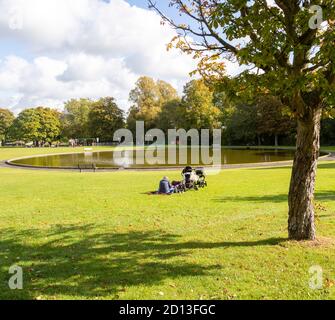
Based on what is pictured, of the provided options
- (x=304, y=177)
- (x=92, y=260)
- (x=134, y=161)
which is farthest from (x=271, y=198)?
Answer: (x=134, y=161)

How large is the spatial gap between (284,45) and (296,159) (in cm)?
242

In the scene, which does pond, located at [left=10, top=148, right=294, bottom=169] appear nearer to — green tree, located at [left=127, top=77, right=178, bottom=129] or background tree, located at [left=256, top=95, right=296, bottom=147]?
background tree, located at [left=256, top=95, right=296, bottom=147]

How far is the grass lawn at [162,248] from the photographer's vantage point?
542 centimetres

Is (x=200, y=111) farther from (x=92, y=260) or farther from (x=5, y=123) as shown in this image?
(x=92, y=260)

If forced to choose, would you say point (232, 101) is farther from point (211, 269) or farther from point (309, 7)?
point (211, 269)

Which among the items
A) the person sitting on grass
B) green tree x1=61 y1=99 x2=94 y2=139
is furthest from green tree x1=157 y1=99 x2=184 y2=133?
the person sitting on grass

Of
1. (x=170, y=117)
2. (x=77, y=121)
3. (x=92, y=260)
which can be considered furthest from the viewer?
(x=77, y=121)

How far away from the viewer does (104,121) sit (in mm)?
87875

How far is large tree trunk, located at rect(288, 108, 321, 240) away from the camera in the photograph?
7.02 m

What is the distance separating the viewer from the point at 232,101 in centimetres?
694

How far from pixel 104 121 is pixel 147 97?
12353 millimetres

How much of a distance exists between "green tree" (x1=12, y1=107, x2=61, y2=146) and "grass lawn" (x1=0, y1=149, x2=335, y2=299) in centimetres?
7920

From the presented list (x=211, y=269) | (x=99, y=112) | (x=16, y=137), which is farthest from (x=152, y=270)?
(x=16, y=137)

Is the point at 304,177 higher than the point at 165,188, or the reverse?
the point at 304,177
